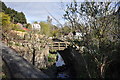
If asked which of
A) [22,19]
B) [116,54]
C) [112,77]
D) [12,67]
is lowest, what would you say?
[112,77]

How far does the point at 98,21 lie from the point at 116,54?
160cm

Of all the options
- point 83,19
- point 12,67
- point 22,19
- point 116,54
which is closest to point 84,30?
point 83,19

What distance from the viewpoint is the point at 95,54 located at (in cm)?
371

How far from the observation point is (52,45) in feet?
47.8

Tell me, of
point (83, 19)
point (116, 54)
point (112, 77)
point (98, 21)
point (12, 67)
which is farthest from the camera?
point (112, 77)

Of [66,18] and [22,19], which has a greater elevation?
[22,19]

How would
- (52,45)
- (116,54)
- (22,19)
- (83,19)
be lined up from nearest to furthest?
1. (83,19)
2. (116,54)
3. (52,45)
4. (22,19)

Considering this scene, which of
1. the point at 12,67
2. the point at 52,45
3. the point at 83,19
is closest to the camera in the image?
the point at 12,67

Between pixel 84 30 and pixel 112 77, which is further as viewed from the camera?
pixel 112 77

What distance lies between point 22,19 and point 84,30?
4159 cm

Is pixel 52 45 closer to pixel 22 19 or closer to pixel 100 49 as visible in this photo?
pixel 100 49

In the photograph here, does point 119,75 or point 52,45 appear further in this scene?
point 52,45

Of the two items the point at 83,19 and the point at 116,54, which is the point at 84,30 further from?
the point at 116,54

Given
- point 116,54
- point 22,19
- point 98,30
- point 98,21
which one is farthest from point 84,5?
point 22,19
